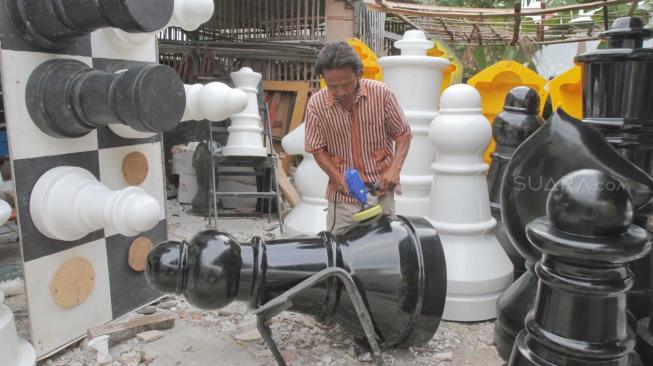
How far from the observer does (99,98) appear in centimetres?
183

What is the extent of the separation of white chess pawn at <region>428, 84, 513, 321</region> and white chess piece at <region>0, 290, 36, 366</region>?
1.83 m

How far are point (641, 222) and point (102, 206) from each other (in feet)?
5.73

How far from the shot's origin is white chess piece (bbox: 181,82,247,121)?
218 cm

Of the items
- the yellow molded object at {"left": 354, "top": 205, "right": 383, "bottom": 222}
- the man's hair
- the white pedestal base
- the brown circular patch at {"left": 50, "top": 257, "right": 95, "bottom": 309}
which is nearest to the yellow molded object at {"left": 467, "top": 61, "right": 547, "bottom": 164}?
the white pedestal base

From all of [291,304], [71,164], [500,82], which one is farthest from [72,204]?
[500,82]

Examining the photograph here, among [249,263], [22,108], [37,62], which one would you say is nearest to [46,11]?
[37,62]

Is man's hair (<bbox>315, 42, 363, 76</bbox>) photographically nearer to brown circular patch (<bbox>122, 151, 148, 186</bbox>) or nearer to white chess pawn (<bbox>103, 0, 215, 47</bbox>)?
white chess pawn (<bbox>103, 0, 215, 47</bbox>)

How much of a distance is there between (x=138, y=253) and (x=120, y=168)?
0.43 metres

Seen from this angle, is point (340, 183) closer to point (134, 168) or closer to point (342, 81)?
point (342, 81)

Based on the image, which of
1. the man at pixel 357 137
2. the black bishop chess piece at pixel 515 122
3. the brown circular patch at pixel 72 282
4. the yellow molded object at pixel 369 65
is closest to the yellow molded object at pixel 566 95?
the black bishop chess piece at pixel 515 122

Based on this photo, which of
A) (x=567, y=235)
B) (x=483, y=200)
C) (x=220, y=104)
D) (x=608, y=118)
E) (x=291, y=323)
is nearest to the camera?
(x=567, y=235)

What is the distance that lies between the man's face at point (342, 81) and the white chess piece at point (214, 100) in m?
0.40

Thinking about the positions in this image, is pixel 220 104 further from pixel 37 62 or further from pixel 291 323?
pixel 291 323

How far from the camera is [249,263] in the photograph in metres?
1.51
